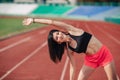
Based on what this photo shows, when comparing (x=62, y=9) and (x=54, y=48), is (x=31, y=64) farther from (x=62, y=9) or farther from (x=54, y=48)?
(x=62, y=9)

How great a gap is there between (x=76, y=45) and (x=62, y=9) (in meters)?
42.9

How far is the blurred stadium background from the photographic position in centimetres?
4347

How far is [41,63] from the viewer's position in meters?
11.8

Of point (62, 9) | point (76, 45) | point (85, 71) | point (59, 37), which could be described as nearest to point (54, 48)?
point (59, 37)

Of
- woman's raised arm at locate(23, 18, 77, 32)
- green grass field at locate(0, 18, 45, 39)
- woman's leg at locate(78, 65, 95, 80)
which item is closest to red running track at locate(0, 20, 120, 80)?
woman's leg at locate(78, 65, 95, 80)

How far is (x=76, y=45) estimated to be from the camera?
5.54 meters

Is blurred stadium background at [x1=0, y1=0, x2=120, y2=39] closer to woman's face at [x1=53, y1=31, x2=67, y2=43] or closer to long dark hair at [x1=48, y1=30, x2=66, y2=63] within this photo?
long dark hair at [x1=48, y1=30, x2=66, y2=63]

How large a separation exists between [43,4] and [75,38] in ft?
151

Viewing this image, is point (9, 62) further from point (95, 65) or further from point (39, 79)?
point (95, 65)

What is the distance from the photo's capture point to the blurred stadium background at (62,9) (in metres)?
43.5

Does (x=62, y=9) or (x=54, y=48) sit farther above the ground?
(x=54, y=48)

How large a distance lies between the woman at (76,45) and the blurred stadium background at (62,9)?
117ft

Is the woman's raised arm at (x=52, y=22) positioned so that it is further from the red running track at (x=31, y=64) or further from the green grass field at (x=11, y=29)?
the green grass field at (x=11, y=29)

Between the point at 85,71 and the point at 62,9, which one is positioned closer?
the point at 85,71
